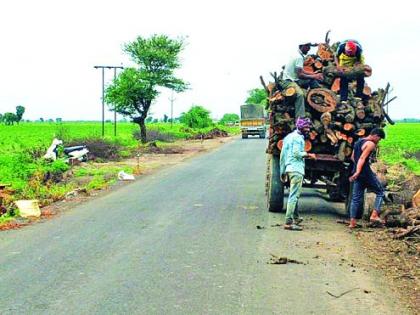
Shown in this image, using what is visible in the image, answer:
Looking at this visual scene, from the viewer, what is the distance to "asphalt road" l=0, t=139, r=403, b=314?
19.8ft

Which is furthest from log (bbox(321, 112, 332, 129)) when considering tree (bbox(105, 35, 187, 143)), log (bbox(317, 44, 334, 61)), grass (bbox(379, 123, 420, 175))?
tree (bbox(105, 35, 187, 143))

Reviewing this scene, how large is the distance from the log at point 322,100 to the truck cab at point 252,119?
4712cm

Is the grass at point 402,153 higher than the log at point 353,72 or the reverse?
the reverse

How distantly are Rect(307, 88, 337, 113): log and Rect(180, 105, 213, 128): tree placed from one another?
58.8 meters

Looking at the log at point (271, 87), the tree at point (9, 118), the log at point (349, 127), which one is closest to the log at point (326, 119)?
the log at point (349, 127)

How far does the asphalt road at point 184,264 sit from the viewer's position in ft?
19.8

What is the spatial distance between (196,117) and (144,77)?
1247 inches

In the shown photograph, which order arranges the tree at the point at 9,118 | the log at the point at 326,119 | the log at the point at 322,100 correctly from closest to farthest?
the log at the point at 326,119 → the log at the point at 322,100 → the tree at the point at 9,118

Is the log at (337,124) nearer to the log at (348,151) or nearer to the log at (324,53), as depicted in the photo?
the log at (348,151)

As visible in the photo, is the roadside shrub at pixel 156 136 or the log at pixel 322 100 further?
the roadside shrub at pixel 156 136

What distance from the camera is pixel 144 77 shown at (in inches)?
1518

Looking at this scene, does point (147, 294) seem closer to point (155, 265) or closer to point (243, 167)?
point (155, 265)

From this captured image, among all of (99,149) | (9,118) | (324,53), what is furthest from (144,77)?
(9,118)

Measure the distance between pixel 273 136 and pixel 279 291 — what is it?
18.1 ft
